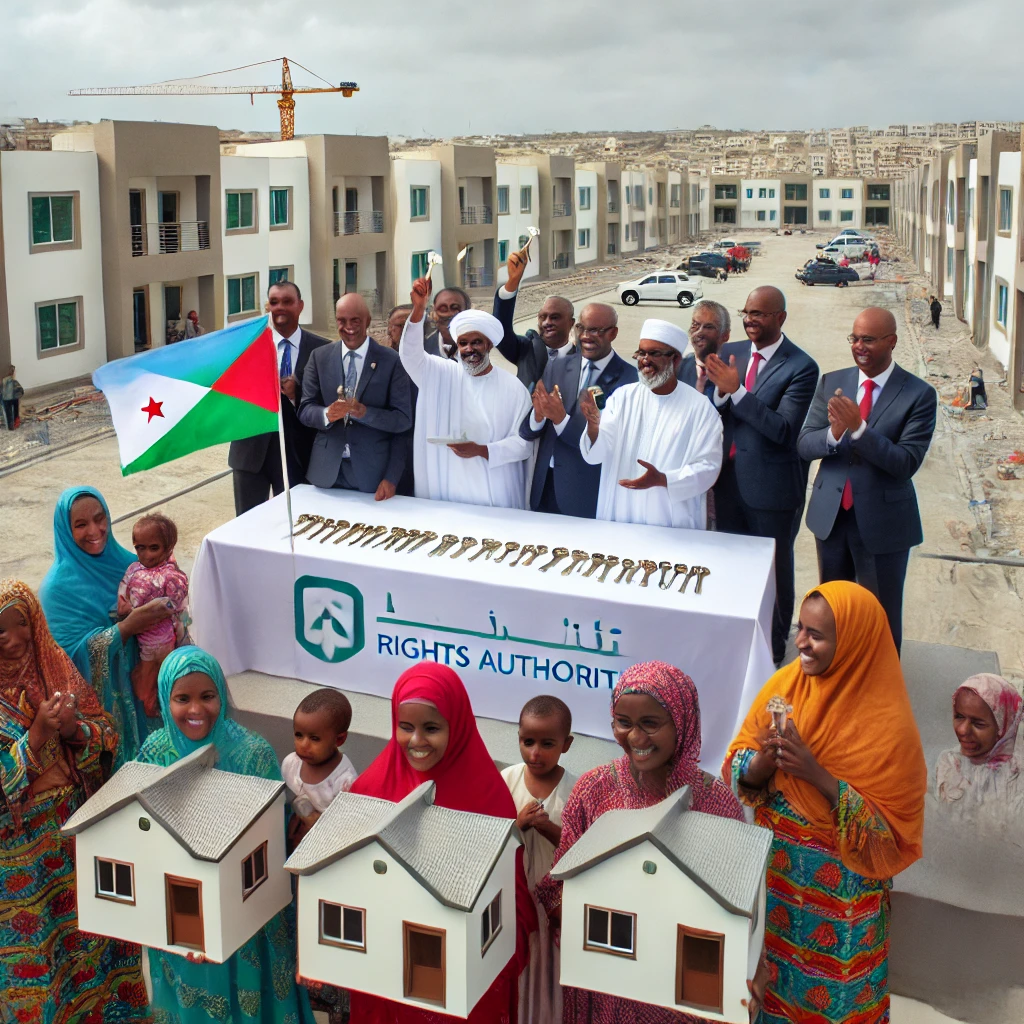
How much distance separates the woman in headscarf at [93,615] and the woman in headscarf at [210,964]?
1169 millimetres

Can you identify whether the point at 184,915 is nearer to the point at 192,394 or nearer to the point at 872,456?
the point at 192,394

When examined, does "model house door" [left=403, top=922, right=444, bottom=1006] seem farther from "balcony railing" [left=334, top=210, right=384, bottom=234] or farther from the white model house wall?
"balcony railing" [left=334, top=210, right=384, bottom=234]

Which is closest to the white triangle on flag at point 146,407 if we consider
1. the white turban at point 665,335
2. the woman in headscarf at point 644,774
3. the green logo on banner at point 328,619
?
the green logo on banner at point 328,619

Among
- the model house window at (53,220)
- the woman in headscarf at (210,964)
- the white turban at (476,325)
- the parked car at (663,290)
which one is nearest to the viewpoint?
the woman in headscarf at (210,964)

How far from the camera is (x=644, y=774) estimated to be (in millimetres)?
2982

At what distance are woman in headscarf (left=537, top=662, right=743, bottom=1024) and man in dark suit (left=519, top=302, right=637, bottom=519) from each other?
9.69 feet

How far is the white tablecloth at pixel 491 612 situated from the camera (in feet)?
15.3

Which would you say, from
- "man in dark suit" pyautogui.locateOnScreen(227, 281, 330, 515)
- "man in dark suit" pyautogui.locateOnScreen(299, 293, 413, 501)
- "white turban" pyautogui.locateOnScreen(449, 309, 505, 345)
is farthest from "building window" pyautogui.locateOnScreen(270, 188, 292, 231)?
"white turban" pyautogui.locateOnScreen(449, 309, 505, 345)

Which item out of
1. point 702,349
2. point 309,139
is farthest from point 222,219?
point 702,349

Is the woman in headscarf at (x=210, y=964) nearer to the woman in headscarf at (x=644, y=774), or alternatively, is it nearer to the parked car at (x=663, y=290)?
the woman in headscarf at (x=644, y=774)

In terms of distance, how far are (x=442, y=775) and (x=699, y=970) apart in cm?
95

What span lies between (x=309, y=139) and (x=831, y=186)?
71396 millimetres

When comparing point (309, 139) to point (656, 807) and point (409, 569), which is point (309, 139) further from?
point (656, 807)

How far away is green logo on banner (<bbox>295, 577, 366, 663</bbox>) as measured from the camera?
5340mm
